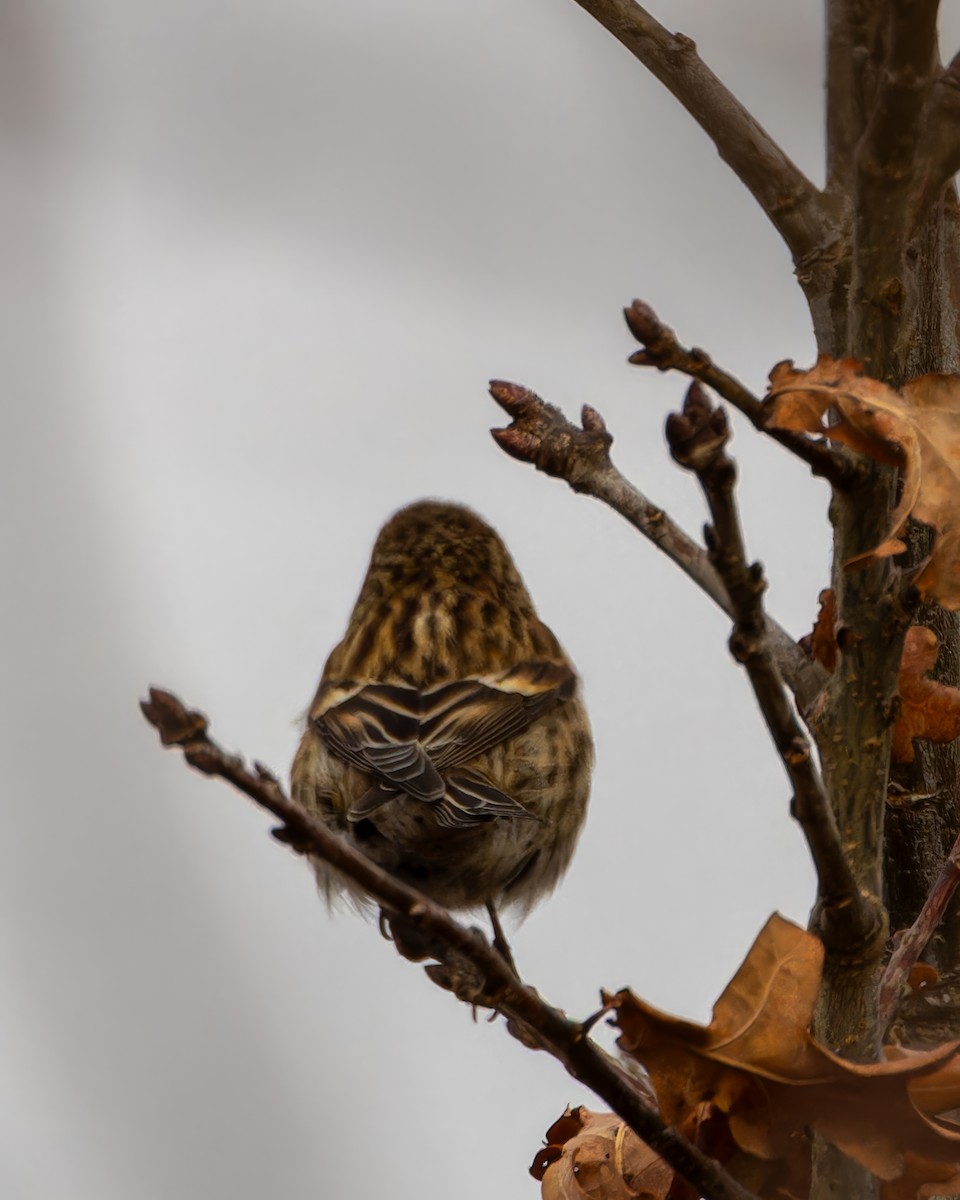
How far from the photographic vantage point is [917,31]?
184 cm

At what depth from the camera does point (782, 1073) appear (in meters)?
2.15

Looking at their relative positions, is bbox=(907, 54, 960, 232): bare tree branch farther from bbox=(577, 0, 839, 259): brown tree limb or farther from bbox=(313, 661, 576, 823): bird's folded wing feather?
bbox=(313, 661, 576, 823): bird's folded wing feather

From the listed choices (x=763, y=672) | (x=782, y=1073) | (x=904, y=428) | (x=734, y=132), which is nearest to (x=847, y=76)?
(x=734, y=132)

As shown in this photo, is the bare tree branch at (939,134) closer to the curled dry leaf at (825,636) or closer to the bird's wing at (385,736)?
the curled dry leaf at (825,636)

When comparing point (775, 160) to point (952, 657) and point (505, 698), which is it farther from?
point (505, 698)

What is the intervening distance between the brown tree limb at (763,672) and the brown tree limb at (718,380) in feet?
1.50

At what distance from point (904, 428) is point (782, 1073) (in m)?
0.96

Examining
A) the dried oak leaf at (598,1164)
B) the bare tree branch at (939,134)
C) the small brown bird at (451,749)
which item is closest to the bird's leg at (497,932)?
the small brown bird at (451,749)

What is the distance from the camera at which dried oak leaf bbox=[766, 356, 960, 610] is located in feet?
7.10

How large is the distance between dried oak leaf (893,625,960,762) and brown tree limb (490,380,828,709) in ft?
0.53

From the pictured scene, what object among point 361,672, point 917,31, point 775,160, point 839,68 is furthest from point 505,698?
point 917,31

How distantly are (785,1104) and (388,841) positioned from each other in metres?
1.92

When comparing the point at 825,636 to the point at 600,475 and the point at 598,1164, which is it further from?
the point at 598,1164

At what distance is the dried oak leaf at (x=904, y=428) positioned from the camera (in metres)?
2.16
